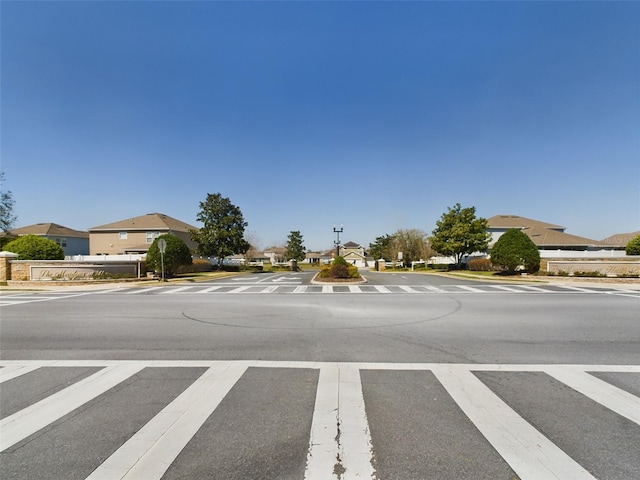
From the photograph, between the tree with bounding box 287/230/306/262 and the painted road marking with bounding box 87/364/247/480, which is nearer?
the painted road marking with bounding box 87/364/247/480

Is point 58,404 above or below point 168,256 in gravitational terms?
below

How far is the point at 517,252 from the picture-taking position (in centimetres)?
2481

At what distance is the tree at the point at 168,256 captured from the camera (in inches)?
985

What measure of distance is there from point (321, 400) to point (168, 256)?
24545 millimetres

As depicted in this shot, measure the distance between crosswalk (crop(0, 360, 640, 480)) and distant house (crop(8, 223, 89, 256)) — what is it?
54903 mm

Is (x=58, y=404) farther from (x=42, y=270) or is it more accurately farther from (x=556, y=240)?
(x=556, y=240)

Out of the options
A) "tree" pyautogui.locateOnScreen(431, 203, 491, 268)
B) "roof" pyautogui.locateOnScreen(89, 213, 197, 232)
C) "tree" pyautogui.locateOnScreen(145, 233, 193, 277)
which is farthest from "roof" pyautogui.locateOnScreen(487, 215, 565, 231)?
"roof" pyautogui.locateOnScreen(89, 213, 197, 232)

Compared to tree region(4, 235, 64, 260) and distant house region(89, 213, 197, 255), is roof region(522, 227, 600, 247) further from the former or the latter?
tree region(4, 235, 64, 260)

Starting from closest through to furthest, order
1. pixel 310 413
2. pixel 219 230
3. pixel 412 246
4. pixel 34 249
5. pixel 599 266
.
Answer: pixel 310 413 < pixel 34 249 < pixel 599 266 < pixel 219 230 < pixel 412 246

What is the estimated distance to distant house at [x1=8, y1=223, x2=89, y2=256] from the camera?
158ft

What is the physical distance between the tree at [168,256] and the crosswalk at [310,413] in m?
20.7

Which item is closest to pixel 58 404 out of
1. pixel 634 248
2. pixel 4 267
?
pixel 4 267

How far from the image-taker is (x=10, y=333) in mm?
7910

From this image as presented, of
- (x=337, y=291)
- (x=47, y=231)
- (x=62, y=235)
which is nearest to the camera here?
(x=337, y=291)
